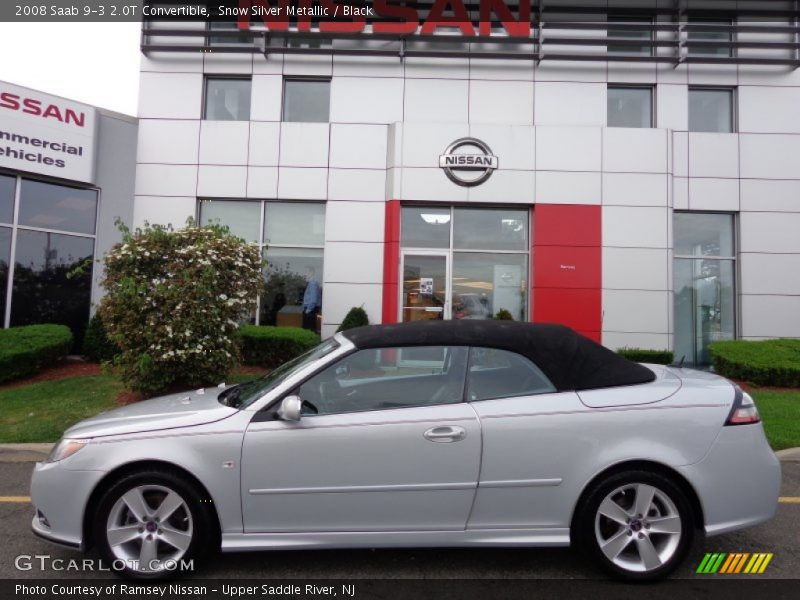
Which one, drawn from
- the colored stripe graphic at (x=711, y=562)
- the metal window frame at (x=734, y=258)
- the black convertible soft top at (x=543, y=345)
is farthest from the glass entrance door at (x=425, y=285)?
the colored stripe graphic at (x=711, y=562)

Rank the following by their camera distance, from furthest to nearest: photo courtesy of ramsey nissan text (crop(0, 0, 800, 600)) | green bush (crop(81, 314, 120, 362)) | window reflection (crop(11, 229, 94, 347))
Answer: window reflection (crop(11, 229, 94, 347))
green bush (crop(81, 314, 120, 362))
photo courtesy of ramsey nissan text (crop(0, 0, 800, 600))

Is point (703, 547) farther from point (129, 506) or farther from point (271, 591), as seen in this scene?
point (129, 506)

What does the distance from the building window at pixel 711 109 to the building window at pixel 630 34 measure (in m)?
1.48

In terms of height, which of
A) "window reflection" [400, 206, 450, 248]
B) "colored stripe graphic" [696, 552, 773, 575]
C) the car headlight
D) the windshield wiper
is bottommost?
"colored stripe graphic" [696, 552, 773, 575]

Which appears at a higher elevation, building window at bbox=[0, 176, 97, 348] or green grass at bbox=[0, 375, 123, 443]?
building window at bbox=[0, 176, 97, 348]

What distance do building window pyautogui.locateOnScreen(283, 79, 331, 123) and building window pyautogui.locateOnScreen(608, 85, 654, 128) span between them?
6510 mm

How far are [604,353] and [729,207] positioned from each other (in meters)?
10.7

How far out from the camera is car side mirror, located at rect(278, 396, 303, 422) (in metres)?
3.11

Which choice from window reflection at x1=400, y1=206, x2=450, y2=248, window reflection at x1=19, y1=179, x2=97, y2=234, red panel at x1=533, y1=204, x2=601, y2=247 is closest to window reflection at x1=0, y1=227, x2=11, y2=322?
window reflection at x1=19, y1=179, x2=97, y2=234

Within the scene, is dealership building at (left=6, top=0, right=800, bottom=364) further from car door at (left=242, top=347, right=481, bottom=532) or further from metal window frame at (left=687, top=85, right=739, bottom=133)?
car door at (left=242, top=347, right=481, bottom=532)

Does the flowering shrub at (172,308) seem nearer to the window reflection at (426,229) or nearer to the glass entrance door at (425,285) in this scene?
the glass entrance door at (425,285)

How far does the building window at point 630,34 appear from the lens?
40.3ft

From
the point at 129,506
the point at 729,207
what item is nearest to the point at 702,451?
the point at 129,506

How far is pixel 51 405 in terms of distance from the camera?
7.79 metres
